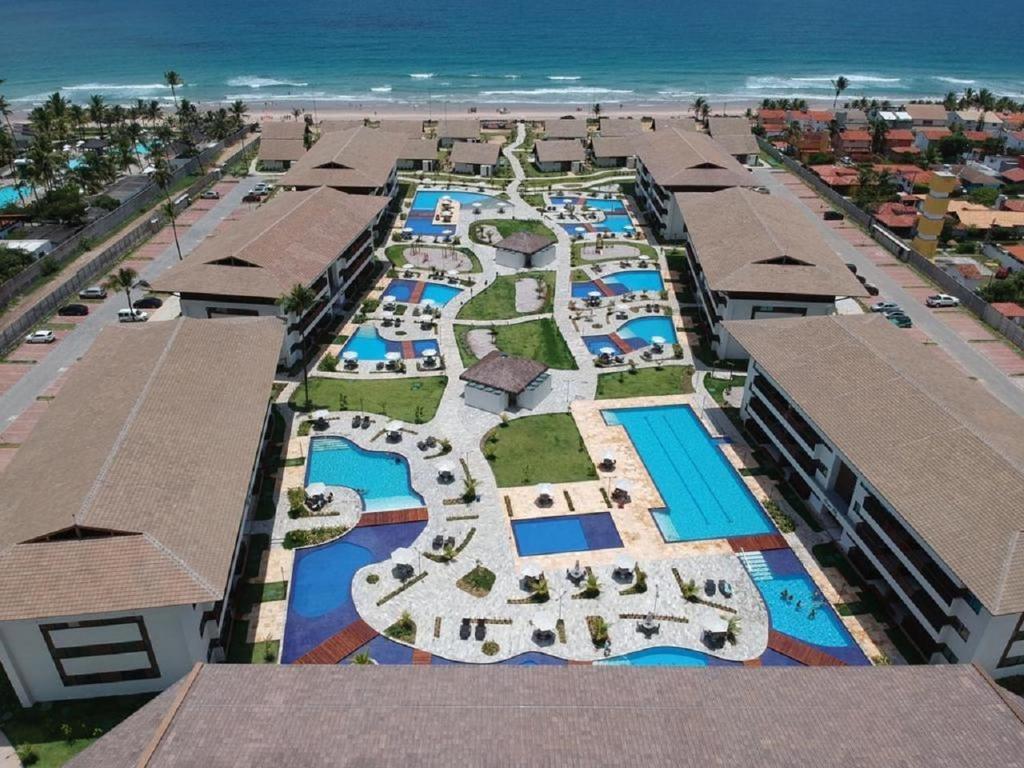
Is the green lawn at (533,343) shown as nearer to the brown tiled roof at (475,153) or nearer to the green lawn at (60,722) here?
the green lawn at (60,722)

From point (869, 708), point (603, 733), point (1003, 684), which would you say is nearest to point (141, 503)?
point (603, 733)

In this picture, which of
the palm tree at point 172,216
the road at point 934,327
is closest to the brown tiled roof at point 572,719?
the road at point 934,327

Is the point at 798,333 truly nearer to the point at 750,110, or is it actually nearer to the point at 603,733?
the point at 603,733

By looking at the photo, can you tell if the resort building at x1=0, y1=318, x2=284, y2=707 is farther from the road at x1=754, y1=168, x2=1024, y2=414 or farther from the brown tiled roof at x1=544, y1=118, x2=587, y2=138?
the brown tiled roof at x1=544, y1=118, x2=587, y2=138

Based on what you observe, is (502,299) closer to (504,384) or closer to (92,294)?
(504,384)

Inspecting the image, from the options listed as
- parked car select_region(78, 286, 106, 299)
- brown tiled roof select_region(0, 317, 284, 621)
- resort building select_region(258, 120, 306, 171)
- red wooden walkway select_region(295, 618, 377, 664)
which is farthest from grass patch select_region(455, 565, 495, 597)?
resort building select_region(258, 120, 306, 171)

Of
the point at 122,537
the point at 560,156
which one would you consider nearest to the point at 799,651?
the point at 122,537
